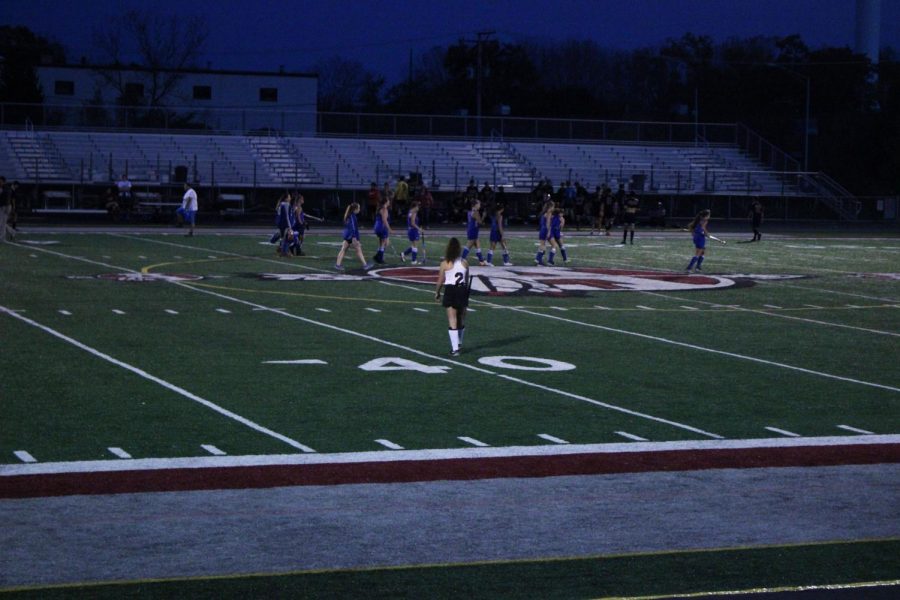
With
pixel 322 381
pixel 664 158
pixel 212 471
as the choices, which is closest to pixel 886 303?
pixel 322 381

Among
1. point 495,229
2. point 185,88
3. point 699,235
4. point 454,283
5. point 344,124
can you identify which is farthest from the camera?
point 185,88

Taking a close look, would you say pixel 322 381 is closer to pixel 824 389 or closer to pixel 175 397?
pixel 175 397

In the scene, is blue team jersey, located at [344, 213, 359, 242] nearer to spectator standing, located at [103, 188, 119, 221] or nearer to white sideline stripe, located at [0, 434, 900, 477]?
white sideline stripe, located at [0, 434, 900, 477]

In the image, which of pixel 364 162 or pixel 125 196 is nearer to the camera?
pixel 125 196

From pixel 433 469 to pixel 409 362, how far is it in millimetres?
5740

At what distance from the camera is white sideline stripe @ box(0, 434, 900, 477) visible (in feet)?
33.0

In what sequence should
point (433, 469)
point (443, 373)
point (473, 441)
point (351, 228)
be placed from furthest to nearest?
1. point (351, 228)
2. point (443, 373)
3. point (473, 441)
4. point (433, 469)

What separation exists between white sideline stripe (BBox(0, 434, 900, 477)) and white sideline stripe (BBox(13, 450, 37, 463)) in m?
0.16

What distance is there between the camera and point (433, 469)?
10.2 m

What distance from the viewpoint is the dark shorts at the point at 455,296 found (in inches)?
639

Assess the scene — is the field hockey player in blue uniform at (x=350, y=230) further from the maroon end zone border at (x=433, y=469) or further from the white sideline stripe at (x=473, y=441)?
the maroon end zone border at (x=433, y=469)

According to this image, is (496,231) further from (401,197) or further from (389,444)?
(401,197)

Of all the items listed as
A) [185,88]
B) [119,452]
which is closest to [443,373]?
[119,452]

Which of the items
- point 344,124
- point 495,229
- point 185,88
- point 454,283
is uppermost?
point 185,88
